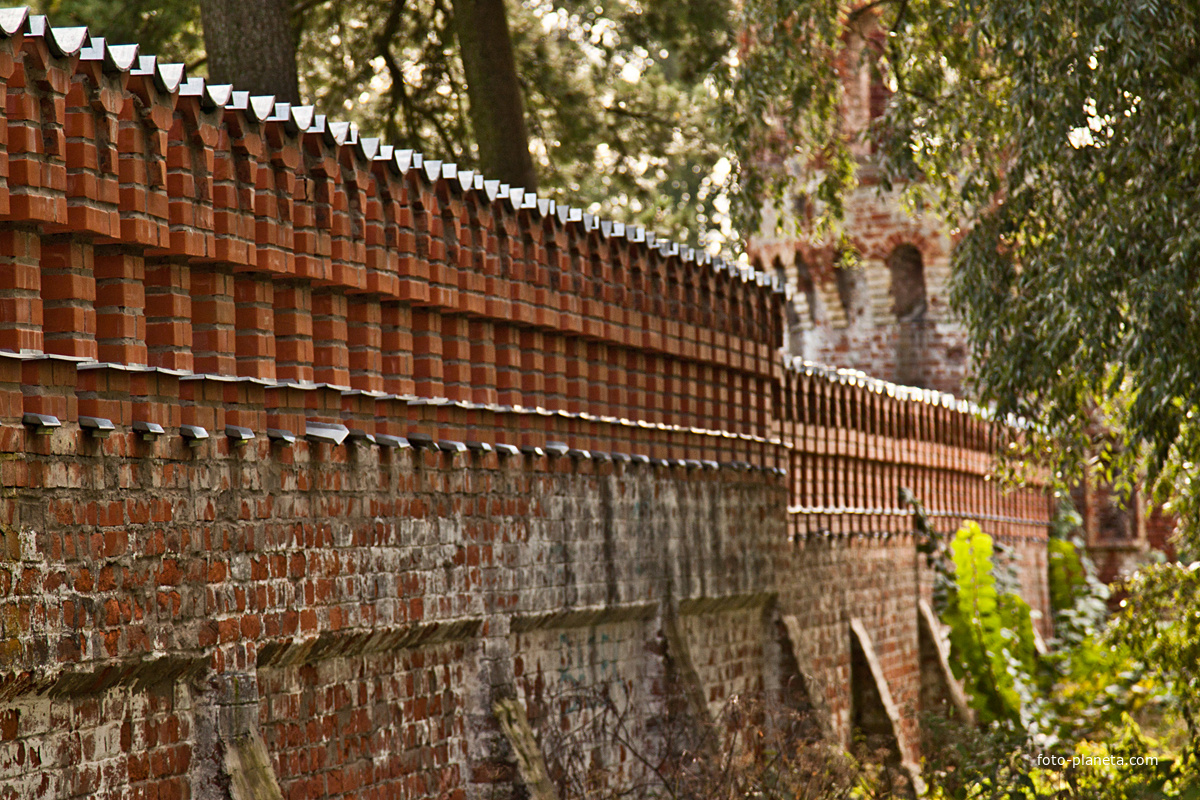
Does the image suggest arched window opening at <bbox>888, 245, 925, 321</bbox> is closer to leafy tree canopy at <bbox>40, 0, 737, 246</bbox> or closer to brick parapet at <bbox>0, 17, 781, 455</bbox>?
leafy tree canopy at <bbox>40, 0, 737, 246</bbox>

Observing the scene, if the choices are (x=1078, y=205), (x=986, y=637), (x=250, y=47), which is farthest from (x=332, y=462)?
(x=986, y=637)

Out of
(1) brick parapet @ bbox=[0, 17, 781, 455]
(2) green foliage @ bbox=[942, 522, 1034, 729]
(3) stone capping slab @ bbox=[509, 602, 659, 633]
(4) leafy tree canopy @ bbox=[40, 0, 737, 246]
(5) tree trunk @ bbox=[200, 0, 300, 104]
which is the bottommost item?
(2) green foliage @ bbox=[942, 522, 1034, 729]

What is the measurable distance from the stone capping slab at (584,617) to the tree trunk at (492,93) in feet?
14.2

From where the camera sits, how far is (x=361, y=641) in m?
8.48

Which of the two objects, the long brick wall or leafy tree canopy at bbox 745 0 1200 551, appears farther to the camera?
leafy tree canopy at bbox 745 0 1200 551

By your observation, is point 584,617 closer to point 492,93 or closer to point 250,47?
point 250,47

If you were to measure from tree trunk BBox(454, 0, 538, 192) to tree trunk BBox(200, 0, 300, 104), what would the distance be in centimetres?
283

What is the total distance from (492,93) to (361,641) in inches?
291

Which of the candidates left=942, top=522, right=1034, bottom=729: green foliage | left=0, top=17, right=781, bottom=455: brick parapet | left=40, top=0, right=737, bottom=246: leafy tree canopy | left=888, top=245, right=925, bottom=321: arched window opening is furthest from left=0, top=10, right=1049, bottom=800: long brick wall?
left=888, top=245, right=925, bottom=321: arched window opening

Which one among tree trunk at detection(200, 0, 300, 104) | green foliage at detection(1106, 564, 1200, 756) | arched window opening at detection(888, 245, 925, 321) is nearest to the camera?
tree trunk at detection(200, 0, 300, 104)

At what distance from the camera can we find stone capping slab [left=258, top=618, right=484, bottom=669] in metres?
7.76

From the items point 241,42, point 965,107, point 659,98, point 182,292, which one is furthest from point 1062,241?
point 659,98

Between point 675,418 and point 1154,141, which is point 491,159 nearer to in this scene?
point 675,418

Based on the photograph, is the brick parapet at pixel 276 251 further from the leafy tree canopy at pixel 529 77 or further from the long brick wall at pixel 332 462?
the leafy tree canopy at pixel 529 77
